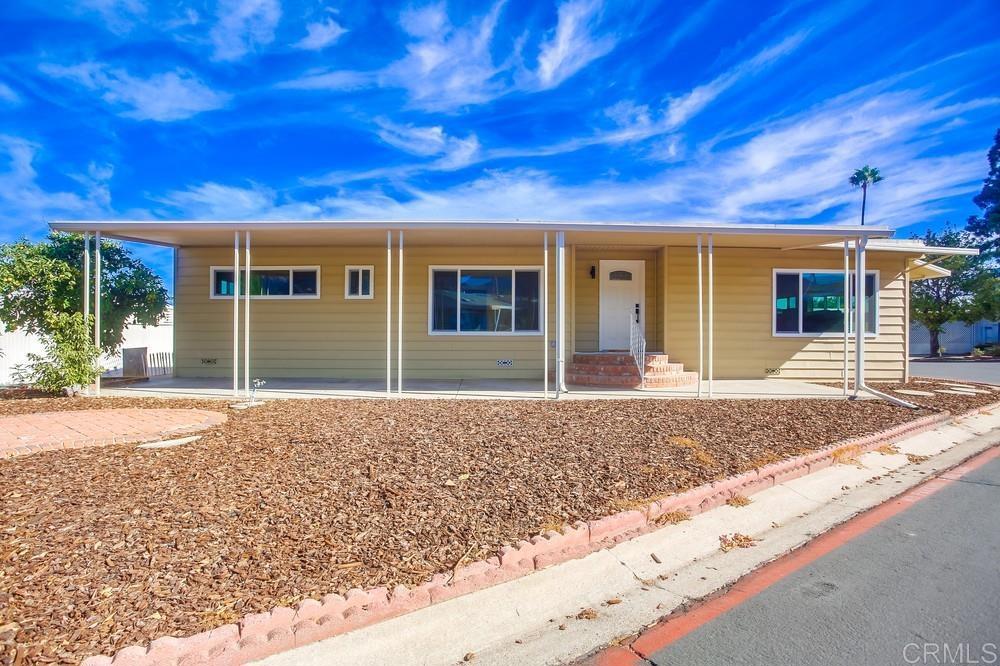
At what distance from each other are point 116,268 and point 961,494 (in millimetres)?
12594

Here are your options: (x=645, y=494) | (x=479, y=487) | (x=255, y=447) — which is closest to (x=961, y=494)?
(x=645, y=494)

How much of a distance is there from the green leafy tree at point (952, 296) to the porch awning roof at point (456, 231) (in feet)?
68.0

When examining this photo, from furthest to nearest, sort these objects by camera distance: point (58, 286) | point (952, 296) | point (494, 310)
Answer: point (952, 296) < point (494, 310) < point (58, 286)

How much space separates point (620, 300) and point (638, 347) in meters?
1.27

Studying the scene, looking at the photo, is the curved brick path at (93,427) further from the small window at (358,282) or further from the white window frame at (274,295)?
the small window at (358,282)

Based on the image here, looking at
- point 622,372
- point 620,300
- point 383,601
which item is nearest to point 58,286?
point 383,601

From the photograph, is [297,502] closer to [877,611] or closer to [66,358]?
[877,611]

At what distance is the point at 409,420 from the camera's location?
6.81 metres

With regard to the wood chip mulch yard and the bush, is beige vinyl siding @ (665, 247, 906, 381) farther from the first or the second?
the bush

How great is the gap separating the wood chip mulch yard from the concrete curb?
3.7 inches

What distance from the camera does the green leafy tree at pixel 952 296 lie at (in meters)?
25.2

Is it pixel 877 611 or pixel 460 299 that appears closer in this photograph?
pixel 877 611

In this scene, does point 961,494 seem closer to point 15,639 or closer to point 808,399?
point 808,399

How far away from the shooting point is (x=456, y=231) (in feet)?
30.9
